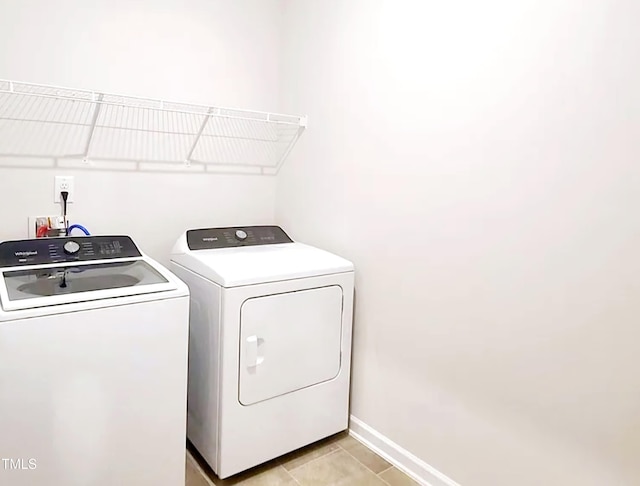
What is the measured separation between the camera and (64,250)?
183 cm

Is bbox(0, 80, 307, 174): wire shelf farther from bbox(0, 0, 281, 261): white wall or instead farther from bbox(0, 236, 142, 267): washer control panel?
bbox(0, 236, 142, 267): washer control panel

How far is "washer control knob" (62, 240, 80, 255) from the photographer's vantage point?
183cm

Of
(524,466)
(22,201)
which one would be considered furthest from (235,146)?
(524,466)

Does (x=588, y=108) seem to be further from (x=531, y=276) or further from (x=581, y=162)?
(x=531, y=276)

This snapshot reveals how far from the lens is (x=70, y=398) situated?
1.47 meters

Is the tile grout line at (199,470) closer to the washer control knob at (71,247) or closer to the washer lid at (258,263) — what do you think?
the washer lid at (258,263)

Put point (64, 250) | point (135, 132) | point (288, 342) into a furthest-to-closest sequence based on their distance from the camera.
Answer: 1. point (135, 132)
2. point (288, 342)
3. point (64, 250)

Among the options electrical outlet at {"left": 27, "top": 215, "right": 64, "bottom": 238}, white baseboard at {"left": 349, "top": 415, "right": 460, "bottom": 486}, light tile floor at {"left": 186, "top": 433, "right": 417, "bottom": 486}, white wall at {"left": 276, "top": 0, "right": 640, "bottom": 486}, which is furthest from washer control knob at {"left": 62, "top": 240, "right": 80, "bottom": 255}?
white baseboard at {"left": 349, "top": 415, "right": 460, "bottom": 486}

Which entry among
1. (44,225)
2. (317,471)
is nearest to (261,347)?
(317,471)

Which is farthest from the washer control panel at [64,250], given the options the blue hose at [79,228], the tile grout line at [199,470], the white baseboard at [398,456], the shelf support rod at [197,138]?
the white baseboard at [398,456]

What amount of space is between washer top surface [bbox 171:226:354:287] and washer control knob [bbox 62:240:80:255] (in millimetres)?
421

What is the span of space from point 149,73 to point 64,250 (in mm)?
920

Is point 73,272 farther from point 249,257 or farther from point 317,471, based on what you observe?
point 317,471

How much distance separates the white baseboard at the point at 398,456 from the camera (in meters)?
1.93
